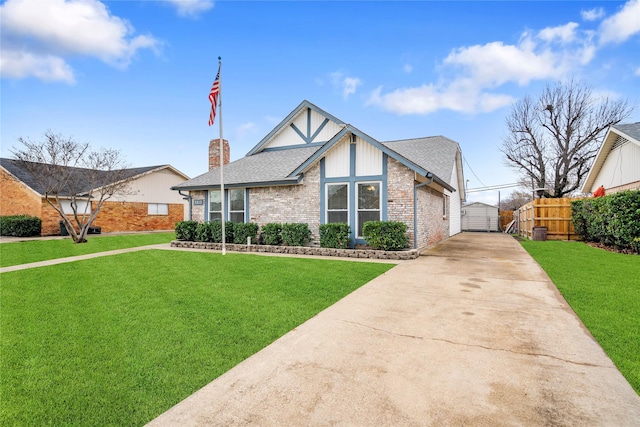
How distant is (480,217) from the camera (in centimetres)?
2692

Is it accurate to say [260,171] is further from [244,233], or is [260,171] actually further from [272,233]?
[272,233]

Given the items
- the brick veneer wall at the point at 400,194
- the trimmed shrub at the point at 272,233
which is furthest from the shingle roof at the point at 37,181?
the brick veneer wall at the point at 400,194

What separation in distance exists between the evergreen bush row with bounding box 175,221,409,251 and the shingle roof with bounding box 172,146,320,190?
1.75 m

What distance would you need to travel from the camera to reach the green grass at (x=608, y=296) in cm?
334

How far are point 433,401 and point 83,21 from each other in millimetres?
13614

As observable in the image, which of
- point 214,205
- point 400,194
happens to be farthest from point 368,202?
point 214,205

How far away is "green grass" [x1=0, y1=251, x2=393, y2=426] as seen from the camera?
2.55 metres

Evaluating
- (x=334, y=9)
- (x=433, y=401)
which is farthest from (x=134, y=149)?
(x=433, y=401)

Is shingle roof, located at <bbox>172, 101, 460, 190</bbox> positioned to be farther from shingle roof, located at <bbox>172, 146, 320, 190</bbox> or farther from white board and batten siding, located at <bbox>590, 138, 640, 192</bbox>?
white board and batten siding, located at <bbox>590, 138, 640, 192</bbox>

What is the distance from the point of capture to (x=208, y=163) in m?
19.2

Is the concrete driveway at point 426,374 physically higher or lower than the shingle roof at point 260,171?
lower

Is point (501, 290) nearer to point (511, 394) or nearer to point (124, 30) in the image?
point (511, 394)

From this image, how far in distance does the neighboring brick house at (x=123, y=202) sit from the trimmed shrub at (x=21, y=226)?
393 millimetres

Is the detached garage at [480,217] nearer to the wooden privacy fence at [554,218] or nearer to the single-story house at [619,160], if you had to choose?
the single-story house at [619,160]
